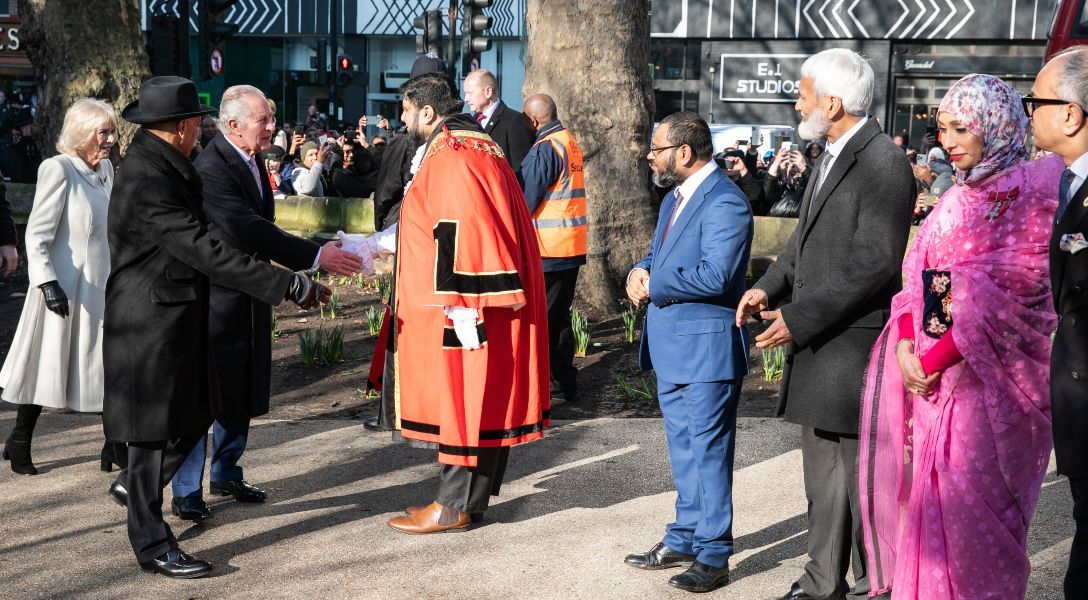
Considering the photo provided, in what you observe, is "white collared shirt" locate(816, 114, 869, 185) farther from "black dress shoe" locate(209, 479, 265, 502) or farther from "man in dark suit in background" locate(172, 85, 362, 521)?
"black dress shoe" locate(209, 479, 265, 502)

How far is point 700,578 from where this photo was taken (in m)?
4.41

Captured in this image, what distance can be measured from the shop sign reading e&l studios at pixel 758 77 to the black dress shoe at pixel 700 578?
3357 centimetres

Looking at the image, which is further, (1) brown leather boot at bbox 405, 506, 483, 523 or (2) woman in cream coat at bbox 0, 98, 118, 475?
(2) woman in cream coat at bbox 0, 98, 118, 475

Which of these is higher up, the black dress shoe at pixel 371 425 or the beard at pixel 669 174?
the beard at pixel 669 174

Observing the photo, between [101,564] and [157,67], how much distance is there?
9787 millimetres

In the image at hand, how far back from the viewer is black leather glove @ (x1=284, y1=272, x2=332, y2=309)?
4801mm

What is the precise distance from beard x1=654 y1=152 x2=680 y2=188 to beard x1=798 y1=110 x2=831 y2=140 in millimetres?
564

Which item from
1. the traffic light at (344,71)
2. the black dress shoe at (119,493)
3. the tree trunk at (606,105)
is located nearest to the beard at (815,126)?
the black dress shoe at (119,493)

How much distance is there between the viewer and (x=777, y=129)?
26672 millimetres

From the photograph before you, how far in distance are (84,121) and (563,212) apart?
302cm

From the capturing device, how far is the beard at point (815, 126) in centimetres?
405

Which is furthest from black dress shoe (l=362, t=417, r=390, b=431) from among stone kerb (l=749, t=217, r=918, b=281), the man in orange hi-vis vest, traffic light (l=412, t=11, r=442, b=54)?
traffic light (l=412, t=11, r=442, b=54)

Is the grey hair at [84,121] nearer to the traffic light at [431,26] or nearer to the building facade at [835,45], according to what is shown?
the traffic light at [431,26]

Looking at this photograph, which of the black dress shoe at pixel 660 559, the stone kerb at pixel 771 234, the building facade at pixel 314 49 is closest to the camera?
the black dress shoe at pixel 660 559
